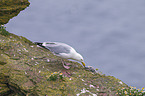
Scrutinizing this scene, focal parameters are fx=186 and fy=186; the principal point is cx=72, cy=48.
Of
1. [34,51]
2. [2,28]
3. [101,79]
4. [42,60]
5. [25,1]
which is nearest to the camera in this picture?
[101,79]

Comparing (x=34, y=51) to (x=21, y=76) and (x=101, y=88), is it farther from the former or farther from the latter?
(x=101, y=88)

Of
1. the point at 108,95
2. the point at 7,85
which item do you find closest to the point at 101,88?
the point at 108,95

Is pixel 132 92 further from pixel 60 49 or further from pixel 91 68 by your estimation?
pixel 60 49

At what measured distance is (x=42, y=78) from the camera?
696 centimetres

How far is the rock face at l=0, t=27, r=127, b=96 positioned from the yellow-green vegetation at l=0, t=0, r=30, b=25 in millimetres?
2374

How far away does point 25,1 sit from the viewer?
11672mm

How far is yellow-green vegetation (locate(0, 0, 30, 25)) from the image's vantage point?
1080cm

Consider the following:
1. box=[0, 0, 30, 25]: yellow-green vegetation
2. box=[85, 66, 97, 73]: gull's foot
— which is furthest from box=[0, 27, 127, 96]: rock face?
box=[0, 0, 30, 25]: yellow-green vegetation

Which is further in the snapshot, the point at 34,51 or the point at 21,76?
the point at 34,51

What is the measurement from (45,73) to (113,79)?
3.12 meters

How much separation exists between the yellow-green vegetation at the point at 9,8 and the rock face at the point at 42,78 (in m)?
2.37

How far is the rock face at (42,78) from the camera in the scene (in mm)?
6580

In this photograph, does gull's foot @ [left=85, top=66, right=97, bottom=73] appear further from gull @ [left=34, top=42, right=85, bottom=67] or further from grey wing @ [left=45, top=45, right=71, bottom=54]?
grey wing @ [left=45, top=45, right=71, bottom=54]

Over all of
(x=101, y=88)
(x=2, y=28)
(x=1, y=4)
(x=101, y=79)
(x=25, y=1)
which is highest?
(x=25, y=1)
